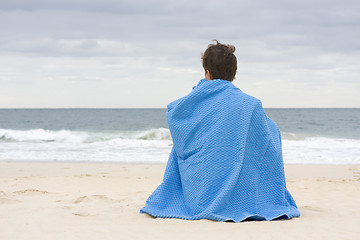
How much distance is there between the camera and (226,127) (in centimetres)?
350

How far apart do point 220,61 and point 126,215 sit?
1.68 meters

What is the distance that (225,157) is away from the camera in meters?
3.48

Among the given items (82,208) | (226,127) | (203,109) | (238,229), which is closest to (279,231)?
(238,229)

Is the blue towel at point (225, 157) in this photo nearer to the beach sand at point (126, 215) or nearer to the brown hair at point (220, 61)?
the brown hair at point (220, 61)

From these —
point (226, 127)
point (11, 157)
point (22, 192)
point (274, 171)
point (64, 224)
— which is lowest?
point (11, 157)

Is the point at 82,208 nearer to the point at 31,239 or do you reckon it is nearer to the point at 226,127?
the point at 31,239

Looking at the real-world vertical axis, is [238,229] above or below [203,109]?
below

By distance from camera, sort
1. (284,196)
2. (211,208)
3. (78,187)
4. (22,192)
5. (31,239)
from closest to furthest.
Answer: (31,239)
(211,208)
(284,196)
(22,192)
(78,187)

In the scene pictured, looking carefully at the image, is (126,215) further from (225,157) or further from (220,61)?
(220,61)

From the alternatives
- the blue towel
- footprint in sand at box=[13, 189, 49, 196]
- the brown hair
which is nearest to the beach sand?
footprint in sand at box=[13, 189, 49, 196]

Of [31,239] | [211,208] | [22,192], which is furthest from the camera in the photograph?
[22,192]

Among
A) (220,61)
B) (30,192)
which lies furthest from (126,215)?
(30,192)

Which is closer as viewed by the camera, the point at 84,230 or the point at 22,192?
the point at 84,230

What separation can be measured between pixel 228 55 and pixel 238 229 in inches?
54.2
